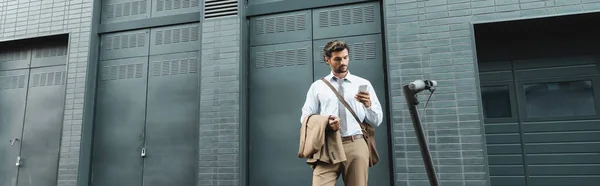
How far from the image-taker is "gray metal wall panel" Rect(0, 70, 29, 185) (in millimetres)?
6949

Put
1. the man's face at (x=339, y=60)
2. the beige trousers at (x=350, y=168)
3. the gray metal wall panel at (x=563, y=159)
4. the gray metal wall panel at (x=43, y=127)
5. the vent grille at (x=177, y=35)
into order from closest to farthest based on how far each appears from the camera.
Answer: the beige trousers at (x=350, y=168), the man's face at (x=339, y=60), the gray metal wall panel at (x=563, y=159), the vent grille at (x=177, y=35), the gray metal wall panel at (x=43, y=127)

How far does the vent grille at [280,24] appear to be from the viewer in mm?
5895

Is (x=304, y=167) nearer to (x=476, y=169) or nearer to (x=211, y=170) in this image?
(x=211, y=170)

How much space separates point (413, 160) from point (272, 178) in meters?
2.01

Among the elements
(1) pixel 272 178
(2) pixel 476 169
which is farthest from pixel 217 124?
(2) pixel 476 169

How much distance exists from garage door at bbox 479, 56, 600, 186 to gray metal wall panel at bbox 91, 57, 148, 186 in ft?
17.7

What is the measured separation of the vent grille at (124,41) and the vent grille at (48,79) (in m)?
1.03

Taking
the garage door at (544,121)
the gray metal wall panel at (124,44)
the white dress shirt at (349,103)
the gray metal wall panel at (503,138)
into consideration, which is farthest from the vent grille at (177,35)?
the gray metal wall panel at (503,138)

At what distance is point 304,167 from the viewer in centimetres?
550

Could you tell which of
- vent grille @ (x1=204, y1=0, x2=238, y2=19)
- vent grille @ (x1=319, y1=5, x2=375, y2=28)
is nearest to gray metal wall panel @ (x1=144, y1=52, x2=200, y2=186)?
vent grille @ (x1=204, y1=0, x2=238, y2=19)

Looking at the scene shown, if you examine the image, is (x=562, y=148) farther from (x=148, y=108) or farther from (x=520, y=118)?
(x=148, y=108)

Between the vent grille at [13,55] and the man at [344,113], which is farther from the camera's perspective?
the vent grille at [13,55]

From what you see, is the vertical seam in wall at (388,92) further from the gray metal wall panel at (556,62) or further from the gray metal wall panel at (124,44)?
the gray metal wall panel at (124,44)

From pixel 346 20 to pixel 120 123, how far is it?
4.09 meters
